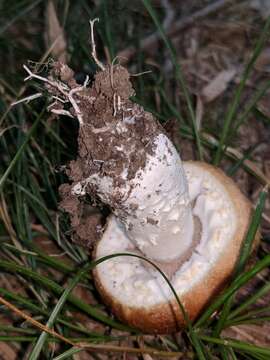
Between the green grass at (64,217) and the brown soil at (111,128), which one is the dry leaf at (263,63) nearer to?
the green grass at (64,217)

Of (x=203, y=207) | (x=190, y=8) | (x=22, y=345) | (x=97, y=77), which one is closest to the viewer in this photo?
(x=97, y=77)

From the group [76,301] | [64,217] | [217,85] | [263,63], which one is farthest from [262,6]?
[76,301]

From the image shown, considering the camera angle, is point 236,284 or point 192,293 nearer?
point 236,284

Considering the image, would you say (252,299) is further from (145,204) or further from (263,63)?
(263,63)

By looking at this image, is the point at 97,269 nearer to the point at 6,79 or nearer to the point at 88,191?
the point at 88,191

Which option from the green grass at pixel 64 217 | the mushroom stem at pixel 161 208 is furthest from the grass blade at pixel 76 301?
the mushroom stem at pixel 161 208

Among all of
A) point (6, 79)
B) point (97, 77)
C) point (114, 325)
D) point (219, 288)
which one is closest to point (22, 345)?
Result: point (114, 325)

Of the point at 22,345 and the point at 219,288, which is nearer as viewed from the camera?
the point at 219,288

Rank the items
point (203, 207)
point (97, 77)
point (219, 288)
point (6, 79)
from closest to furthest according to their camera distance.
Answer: point (97, 77), point (219, 288), point (203, 207), point (6, 79)
